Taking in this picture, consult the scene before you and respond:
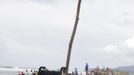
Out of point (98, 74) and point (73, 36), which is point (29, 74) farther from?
point (73, 36)

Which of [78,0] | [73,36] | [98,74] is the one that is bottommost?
[73,36]


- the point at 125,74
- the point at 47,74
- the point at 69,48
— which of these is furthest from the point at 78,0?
the point at 125,74

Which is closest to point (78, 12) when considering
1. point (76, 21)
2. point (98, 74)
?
point (76, 21)

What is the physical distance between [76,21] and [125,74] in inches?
1281

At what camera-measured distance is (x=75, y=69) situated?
43750mm

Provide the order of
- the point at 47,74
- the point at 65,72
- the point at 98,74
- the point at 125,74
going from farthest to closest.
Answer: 1. the point at 125,74
2. the point at 98,74
3. the point at 47,74
4. the point at 65,72

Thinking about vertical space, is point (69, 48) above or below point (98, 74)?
below

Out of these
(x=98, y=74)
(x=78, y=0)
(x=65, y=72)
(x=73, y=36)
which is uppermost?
(x=98, y=74)

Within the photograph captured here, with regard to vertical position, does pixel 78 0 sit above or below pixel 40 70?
above

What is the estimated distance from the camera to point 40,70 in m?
12.4

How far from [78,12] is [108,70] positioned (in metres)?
29.2

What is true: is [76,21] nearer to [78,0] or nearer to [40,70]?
[78,0]

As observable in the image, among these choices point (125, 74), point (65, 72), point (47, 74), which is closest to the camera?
point (65, 72)

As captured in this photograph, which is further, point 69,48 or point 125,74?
point 125,74
